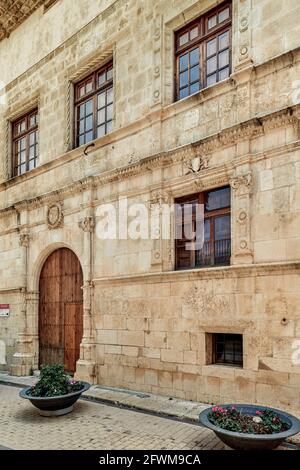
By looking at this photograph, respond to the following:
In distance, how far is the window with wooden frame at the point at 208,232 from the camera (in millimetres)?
7438

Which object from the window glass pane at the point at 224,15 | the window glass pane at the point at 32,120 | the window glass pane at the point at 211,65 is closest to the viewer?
the window glass pane at the point at 224,15

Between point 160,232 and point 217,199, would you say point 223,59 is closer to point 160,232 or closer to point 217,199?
point 217,199

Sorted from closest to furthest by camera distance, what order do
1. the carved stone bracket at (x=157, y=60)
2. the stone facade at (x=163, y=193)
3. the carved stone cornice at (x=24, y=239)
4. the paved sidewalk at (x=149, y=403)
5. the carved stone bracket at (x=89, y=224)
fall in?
the stone facade at (x=163, y=193) < the paved sidewalk at (x=149, y=403) < the carved stone bracket at (x=157, y=60) < the carved stone bracket at (x=89, y=224) < the carved stone cornice at (x=24, y=239)

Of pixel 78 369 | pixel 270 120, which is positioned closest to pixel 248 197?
pixel 270 120

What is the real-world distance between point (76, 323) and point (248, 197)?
209 inches

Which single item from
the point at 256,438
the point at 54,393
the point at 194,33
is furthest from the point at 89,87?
the point at 256,438

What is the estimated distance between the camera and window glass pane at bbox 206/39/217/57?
7.95m

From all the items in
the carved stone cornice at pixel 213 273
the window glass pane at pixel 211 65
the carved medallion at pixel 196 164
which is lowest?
Result: the carved stone cornice at pixel 213 273

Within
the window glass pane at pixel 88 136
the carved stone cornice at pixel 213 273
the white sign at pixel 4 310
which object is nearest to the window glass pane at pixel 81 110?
the window glass pane at pixel 88 136

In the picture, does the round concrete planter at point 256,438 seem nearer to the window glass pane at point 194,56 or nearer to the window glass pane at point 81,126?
the window glass pane at point 194,56

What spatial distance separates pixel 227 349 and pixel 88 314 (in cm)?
338

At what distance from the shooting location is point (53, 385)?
22.4ft

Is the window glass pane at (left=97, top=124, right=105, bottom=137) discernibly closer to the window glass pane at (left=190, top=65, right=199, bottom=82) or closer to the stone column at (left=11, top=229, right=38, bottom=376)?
the window glass pane at (left=190, top=65, right=199, bottom=82)

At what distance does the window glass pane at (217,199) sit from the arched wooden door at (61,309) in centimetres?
381
